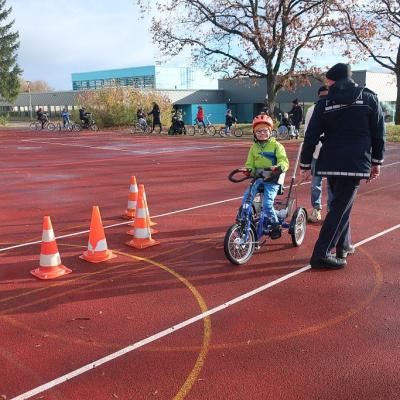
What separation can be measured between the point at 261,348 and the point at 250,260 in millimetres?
1968

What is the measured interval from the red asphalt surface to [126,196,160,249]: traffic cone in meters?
0.16

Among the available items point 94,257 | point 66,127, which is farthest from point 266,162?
point 66,127

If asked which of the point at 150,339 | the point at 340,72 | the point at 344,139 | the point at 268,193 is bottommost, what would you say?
the point at 150,339

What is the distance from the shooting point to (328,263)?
16.7ft

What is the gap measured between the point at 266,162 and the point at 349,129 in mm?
1130

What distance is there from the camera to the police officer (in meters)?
4.60

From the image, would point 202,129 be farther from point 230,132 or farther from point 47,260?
point 47,260

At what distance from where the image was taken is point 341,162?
4.70 m

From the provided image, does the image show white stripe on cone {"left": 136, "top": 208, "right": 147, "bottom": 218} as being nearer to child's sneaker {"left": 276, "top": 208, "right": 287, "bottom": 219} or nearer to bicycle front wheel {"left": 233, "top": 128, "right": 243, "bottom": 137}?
child's sneaker {"left": 276, "top": 208, "right": 287, "bottom": 219}

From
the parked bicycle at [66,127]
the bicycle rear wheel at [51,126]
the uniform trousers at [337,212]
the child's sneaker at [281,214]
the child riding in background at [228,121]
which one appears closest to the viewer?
the uniform trousers at [337,212]

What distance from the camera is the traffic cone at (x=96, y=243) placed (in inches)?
215

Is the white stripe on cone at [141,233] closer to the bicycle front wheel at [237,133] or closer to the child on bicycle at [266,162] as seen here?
the child on bicycle at [266,162]

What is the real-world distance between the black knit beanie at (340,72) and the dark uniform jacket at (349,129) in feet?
0.18

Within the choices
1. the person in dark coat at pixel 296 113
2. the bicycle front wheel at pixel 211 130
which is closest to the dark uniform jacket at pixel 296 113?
Result: the person in dark coat at pixel 296 113
